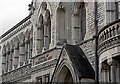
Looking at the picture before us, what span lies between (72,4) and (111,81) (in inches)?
311

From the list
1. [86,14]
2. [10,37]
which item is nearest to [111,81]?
[86,14]

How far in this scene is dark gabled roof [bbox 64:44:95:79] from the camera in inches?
679

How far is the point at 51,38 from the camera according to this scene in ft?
74.2

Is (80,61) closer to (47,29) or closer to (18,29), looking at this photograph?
(47,29)

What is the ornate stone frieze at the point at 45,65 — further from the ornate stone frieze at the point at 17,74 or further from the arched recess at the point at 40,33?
the ornate stone frieze at the point at 17,74

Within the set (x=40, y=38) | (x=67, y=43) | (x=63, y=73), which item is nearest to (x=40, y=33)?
(x=40, y=38)

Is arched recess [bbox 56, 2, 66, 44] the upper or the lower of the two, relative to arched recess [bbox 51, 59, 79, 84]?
upper

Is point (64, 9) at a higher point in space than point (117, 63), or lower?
higher

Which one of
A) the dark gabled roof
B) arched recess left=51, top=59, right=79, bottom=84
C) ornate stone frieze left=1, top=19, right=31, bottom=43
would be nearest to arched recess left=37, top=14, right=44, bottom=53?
ornate stone frieze left=1, top=19, right=31, bottom=43

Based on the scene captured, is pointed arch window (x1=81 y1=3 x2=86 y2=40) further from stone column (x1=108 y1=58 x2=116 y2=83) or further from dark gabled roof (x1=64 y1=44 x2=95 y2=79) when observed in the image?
stone column (x1=108 y1=58 x2=116 y2=83)

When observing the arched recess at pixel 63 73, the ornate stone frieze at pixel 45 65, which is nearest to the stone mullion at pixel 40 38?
the ornate stone frieze at pixel 45 65

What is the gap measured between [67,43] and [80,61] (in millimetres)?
3061

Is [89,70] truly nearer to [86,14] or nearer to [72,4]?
[86,14]

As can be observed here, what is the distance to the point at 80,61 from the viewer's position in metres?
18.1
